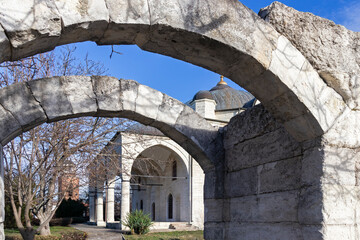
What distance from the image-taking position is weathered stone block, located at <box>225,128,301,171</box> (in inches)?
155

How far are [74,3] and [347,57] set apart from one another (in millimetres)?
2603

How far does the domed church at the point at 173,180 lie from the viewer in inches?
779

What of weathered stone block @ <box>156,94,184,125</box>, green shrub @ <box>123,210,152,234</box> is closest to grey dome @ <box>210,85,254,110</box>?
green shrub @ <box>123,210,152,234</box>

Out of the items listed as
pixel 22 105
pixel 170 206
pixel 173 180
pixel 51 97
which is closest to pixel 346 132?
pixel 51 97

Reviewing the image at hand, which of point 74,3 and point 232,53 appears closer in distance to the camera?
point 74,3

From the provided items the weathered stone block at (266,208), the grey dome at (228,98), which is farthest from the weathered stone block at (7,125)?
the grey dome at (228,98)

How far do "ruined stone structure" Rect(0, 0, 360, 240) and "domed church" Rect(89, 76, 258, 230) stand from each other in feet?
40.5

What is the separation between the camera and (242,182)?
190 inches

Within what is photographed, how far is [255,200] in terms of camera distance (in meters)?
4.42

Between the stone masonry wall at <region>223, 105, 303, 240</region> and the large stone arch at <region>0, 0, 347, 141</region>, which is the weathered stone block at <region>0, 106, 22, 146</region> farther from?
the stone masonry wall at <region>223, 105, 303, 240</region>

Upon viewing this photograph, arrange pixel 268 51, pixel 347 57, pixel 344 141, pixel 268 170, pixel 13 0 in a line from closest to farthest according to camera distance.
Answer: pixel 13 0 < pixel 268 51 < pixel 344 141 < pixel 347 57 < pixel 268 170

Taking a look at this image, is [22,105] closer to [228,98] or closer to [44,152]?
[44,152]

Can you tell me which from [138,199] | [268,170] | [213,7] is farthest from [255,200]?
[138,199]

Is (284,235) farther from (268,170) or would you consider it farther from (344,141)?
(344,141)
